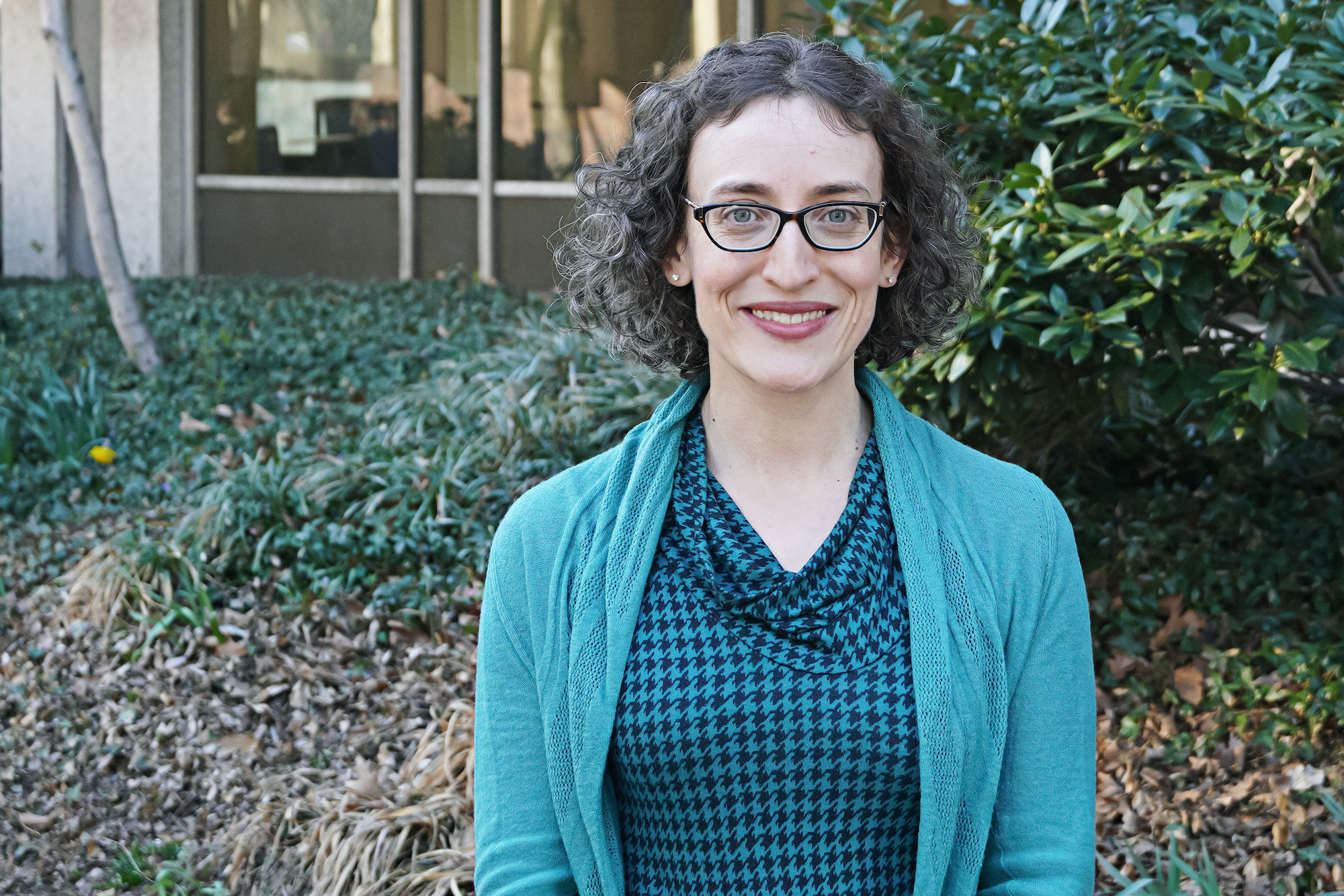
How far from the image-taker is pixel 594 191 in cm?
202

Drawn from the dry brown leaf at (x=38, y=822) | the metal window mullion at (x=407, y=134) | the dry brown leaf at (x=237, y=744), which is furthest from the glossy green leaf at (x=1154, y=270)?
the metal window mullion at (x=407, y=134)

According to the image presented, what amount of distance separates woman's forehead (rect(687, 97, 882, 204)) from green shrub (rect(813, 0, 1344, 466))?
3.87 ft

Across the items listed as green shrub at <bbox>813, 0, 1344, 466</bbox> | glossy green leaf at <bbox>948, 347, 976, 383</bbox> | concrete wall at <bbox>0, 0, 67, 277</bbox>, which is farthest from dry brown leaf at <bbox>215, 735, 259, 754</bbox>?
concrete wall at <bbox>0, 0, 67, 277</bbox>

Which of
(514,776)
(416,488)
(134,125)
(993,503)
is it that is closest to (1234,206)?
(993,503)

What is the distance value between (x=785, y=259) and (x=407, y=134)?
8.66 meters

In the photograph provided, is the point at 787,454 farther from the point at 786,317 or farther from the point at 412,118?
the point at 412,118

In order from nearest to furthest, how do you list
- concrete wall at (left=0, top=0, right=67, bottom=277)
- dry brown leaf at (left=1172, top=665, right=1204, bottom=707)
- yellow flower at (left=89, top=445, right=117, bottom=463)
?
dry brown leaf at (left=1172, top=665, right=1204, bottom=707), yellow flower at (left=89, top=445, right=117, bottom=463), concrete wall at (left=0, top=0, right=67, bottom=277)

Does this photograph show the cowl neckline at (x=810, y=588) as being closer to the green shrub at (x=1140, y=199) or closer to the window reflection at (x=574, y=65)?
the green shrub at (x=1140, y=199)

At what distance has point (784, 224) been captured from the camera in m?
1.64

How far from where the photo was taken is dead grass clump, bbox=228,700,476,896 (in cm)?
318

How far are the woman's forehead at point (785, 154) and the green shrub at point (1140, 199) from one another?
46.5 inches

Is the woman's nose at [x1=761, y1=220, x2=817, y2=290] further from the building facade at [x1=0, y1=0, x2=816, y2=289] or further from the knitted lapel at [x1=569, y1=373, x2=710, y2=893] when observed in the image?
the building facade at [x1=0, y1=0, x2=816, y2=289]

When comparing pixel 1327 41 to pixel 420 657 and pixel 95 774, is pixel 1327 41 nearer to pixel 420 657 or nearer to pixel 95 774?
pixel 420 657

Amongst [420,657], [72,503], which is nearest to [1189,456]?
[420,657]
